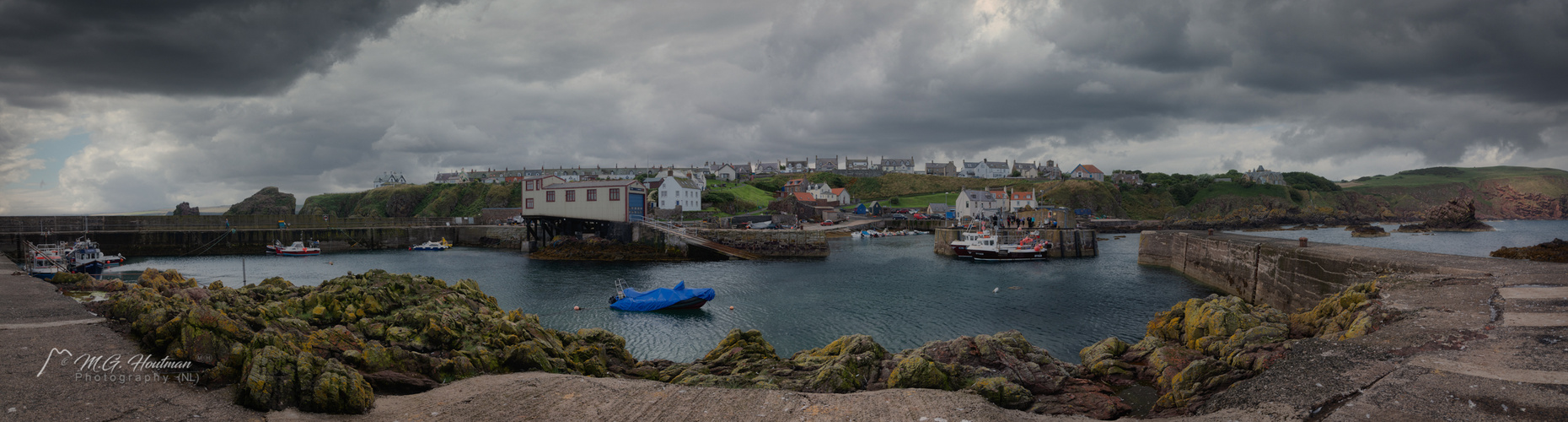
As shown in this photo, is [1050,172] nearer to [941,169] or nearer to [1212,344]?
[941,169]

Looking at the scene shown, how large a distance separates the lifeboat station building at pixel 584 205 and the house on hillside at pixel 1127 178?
118437 mm

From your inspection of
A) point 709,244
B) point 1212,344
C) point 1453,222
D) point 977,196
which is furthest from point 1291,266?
point 1453,222

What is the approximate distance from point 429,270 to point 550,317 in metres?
22.8

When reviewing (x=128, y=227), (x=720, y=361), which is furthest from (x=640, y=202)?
(x=128, y=227)

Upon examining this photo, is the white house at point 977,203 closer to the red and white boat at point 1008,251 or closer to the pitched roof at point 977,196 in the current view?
the pitched roof at point 977,196

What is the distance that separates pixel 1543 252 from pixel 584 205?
50610 millimetres

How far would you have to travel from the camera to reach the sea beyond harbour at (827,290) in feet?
68.9

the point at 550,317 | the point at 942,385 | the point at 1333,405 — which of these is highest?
the point at 1333,405

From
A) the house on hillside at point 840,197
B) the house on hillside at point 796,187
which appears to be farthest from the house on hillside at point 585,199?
the house on hillside at point 796,187

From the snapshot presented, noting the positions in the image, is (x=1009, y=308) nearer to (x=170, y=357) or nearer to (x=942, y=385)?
(x=942, y=385)

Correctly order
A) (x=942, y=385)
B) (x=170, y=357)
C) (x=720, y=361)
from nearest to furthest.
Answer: (x=170, y=357) → (x=942, y=385) → (x=720, y=361)

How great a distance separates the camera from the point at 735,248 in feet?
154

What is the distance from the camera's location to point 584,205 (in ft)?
162

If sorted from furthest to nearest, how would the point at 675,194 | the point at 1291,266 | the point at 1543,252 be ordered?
the point at 675,194 < the point at 1291,266 < the point at 1543,252
